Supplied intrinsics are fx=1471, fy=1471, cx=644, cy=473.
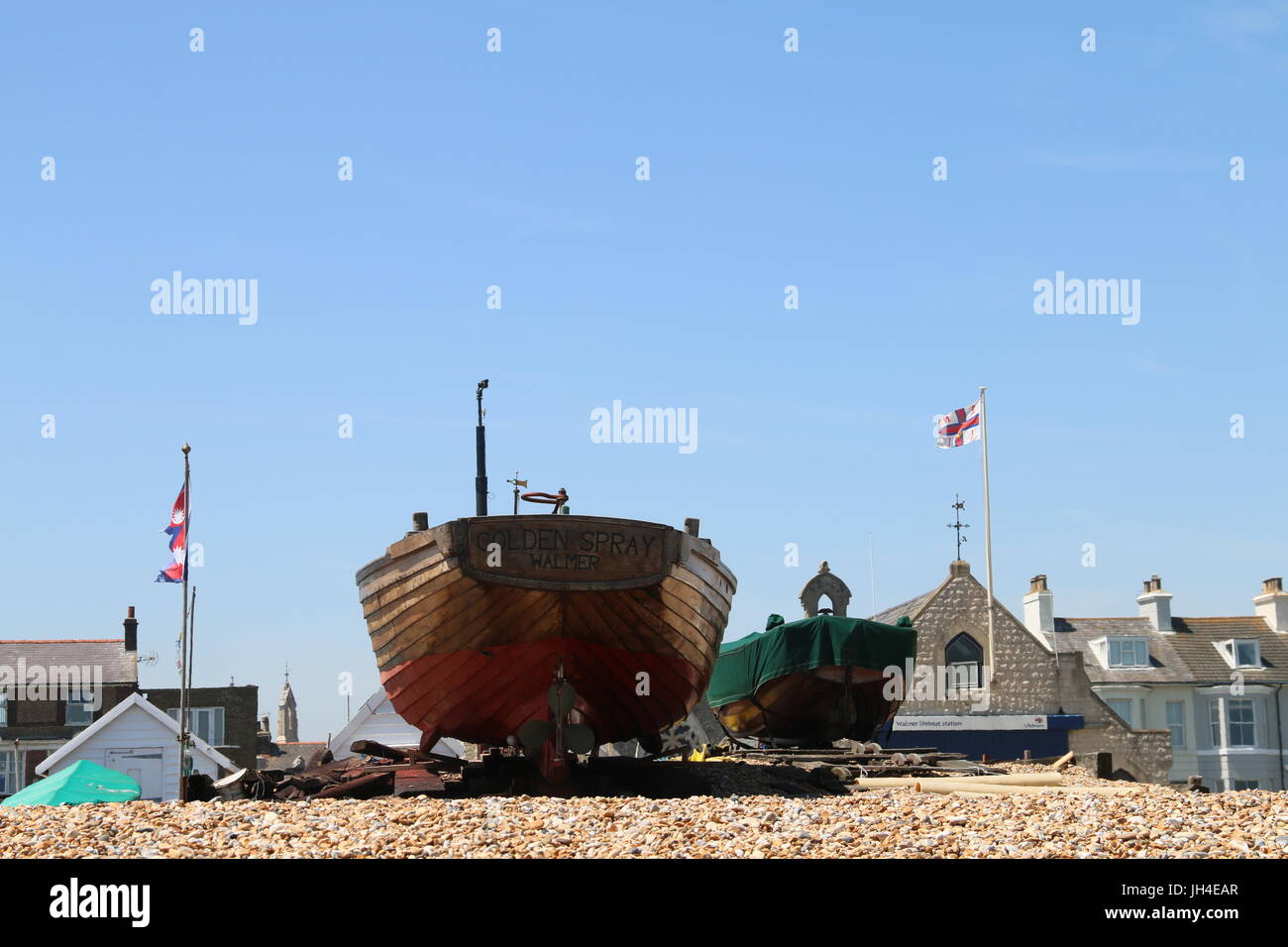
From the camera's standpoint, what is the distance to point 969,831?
9.74m

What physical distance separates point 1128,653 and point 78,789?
122ft

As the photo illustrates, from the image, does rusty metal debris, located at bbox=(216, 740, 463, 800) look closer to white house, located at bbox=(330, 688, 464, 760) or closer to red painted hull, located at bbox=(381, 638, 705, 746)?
red painted hull, located at bbox=(381, 638, 705, 746)

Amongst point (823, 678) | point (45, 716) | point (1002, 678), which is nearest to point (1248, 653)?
point (1002, 678)

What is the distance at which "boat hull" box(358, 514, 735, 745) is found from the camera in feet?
42.9

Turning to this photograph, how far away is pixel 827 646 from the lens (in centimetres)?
2052

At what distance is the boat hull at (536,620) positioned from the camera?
13078 mm

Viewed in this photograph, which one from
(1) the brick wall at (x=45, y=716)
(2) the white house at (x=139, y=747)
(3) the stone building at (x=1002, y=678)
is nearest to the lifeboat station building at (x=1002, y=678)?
(3) the stone building at (x=1002, y=678)

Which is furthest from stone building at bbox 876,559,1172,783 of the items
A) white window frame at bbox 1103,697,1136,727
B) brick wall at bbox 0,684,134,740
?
brick wall at bbox 0,684,134,740

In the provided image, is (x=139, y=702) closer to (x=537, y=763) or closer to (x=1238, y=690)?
(x=537, y=763)

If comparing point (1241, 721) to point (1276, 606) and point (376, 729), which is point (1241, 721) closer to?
point (1276, 606)

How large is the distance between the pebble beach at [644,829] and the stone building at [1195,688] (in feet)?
115

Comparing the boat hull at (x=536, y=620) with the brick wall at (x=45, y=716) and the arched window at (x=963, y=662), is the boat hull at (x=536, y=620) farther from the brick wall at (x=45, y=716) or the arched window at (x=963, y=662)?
the brick wall at (x=45, y=716)
